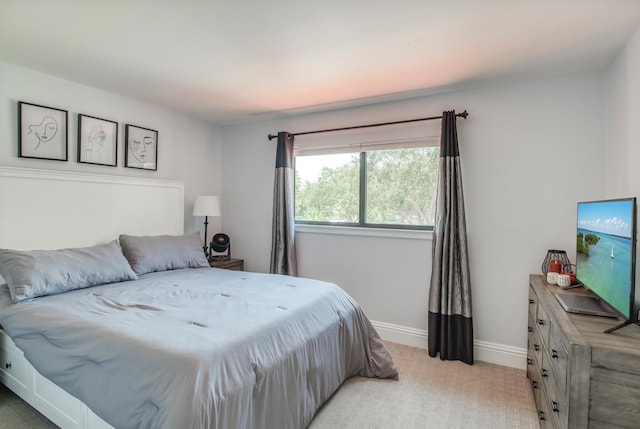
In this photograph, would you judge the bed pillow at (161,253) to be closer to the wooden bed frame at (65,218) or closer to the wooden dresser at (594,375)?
the wooden bed frame at (65,218)

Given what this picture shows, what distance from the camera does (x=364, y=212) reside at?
130 inches

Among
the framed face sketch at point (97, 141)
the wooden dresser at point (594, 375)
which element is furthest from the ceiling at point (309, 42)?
the wooden dresser at point (594, 375)

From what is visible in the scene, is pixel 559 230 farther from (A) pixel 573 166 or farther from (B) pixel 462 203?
(B) pixel 462 203

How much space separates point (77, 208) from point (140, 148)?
0.87m

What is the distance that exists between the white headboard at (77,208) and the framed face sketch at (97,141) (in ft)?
0.55

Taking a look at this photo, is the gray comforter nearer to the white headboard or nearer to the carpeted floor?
the carpeted floor

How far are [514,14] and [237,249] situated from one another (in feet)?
11.7

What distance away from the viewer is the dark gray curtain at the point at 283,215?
11.5 ft

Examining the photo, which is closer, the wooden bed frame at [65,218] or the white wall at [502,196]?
the wooden bed frame at [65,218]

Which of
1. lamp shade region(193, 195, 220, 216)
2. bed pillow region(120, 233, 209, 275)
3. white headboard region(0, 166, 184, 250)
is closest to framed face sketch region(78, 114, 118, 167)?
white headboard region(0, 166, 184, 250)

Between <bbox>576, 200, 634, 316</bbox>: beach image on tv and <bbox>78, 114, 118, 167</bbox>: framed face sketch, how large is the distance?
3.80 m

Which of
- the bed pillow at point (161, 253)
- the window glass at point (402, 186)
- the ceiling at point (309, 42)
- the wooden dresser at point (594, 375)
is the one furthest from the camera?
the window glass at point (402, 186)

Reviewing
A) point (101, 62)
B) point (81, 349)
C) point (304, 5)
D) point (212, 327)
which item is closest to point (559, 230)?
point (304, 5)

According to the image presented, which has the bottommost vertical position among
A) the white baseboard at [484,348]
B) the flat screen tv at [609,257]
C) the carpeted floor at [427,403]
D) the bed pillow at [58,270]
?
the carpeted floor at [427,403]
